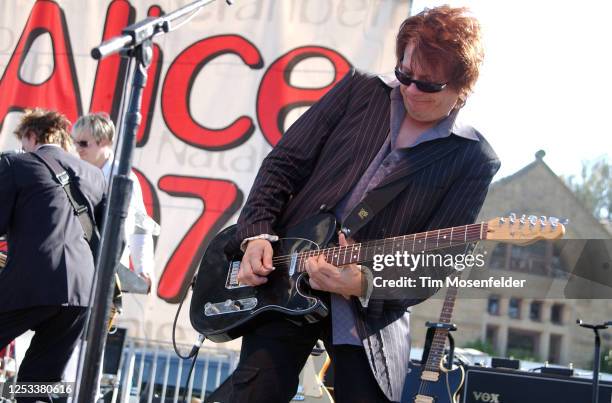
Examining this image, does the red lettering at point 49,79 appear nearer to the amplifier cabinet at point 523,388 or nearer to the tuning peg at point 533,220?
the amplifier cabinet at point 523,388

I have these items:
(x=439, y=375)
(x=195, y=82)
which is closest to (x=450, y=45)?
(x=439, y=375)

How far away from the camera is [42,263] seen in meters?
4.29

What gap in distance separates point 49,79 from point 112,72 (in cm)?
58

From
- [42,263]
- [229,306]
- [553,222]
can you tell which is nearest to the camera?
[553,222]

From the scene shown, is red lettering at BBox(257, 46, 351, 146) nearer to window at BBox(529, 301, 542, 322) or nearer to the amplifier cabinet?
the amplifier cabinet

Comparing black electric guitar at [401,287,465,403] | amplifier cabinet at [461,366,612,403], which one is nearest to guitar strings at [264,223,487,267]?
black electric guitar at [401,287,465,403]

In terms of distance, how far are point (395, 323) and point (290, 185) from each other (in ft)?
2.00

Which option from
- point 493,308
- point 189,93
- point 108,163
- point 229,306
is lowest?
point 229,306

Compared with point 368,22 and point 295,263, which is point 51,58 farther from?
point 295,263

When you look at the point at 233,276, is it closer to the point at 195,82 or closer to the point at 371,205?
the point at 371,205

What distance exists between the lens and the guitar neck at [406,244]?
279 centimetres

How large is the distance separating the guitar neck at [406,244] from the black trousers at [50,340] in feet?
6.78

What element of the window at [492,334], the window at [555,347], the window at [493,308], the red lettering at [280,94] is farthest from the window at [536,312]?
the red lettering at [280,94]

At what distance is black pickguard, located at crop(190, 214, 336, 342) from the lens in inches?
109
